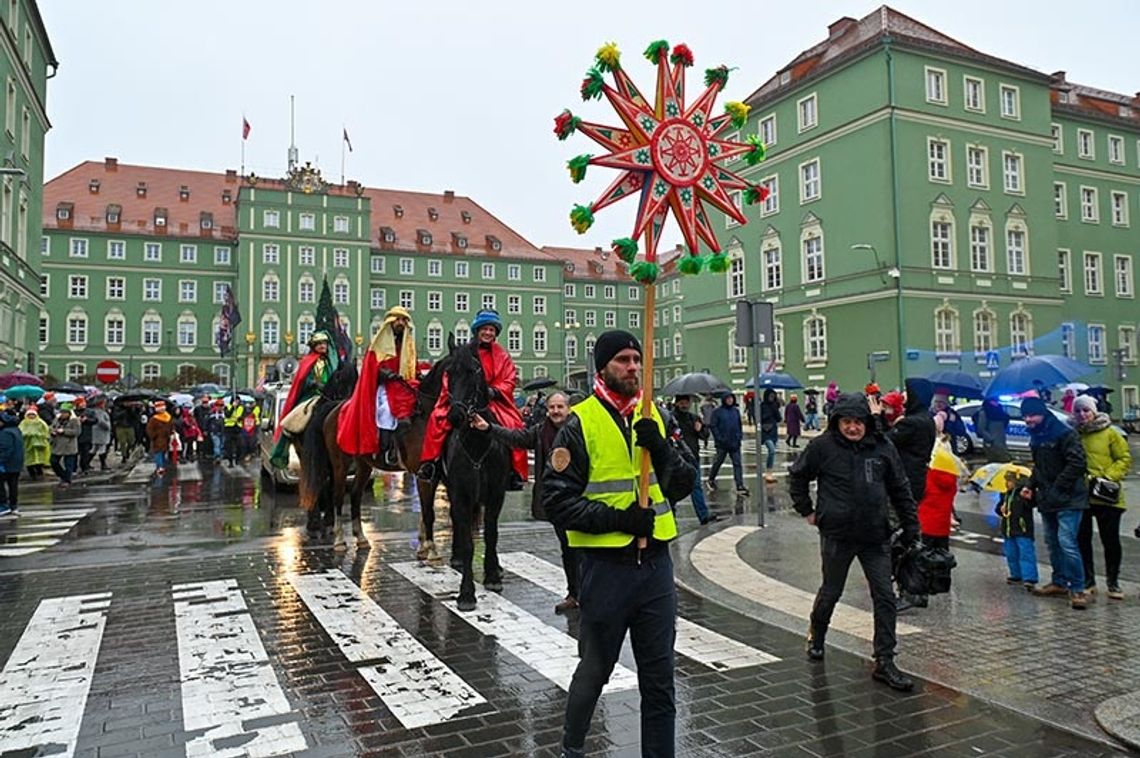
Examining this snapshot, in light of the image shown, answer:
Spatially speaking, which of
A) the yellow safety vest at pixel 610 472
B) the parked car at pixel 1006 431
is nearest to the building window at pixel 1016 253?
the parked car at pixel 1006 431

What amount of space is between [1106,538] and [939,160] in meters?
37.6

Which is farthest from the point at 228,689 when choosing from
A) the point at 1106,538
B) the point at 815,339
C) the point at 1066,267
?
the point at 1066,267

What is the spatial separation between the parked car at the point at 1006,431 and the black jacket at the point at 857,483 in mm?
13401

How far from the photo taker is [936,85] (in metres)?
39.8

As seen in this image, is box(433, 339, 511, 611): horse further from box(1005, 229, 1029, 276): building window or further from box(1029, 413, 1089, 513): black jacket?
box(1005, 229, 1029, 276): building window

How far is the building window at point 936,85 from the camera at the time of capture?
39.5 metres

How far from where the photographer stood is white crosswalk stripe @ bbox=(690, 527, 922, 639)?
20.8 feet

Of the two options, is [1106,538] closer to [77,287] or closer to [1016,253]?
[1016,253]

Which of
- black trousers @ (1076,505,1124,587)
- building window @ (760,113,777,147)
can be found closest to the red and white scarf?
black trousers @ (1076,505,1124,587)

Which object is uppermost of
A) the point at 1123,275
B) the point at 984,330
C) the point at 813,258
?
the point at 813,258

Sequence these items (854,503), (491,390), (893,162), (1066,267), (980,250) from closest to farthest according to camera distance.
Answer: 1. (854,503)
2. (491,390)
3. (893,162)
4. (980,250)
5. (1066,267)

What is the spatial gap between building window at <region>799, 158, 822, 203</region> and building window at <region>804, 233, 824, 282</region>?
7.12ft

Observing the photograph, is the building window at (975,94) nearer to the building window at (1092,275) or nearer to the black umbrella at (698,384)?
the building window at (1092,275)

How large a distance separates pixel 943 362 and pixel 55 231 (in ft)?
229
